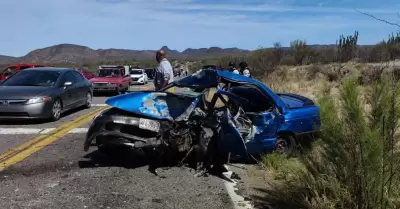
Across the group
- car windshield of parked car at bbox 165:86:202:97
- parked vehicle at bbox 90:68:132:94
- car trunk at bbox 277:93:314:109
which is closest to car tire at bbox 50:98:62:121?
car windshield of parked car at bbox 165:86:202:97

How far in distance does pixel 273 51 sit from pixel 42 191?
4273cm

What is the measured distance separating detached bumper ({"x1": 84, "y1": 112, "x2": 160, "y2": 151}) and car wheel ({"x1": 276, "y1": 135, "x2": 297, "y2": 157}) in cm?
218

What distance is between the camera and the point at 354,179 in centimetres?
457

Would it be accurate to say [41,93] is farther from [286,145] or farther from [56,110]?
[286,145]

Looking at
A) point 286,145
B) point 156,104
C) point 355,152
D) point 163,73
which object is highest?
point 163,73

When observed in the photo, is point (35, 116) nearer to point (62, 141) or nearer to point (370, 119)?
point (62, 141)

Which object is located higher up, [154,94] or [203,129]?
[154,94]

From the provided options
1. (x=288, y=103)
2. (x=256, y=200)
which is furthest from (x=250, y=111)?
(x=256, y=200)

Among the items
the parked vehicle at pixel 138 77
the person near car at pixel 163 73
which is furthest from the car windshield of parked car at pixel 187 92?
the parked vehicle at pixel 138 77

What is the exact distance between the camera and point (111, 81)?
23.7 metres

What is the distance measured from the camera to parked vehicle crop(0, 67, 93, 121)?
11422 millimetres

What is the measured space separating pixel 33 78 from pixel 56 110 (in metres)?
1.29

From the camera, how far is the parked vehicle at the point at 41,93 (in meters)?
11.4

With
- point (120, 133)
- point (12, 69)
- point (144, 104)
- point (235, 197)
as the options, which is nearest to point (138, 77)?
point (12, 69)
